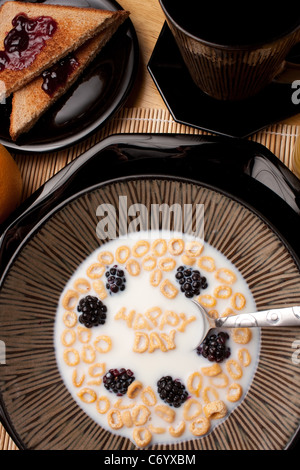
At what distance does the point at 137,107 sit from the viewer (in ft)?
3.89

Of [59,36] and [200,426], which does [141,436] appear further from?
[59,36]

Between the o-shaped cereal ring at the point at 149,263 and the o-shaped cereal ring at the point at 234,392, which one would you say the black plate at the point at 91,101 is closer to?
the o-shaped cereal ring at the point at 149,263

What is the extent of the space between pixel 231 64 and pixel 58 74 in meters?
0.41

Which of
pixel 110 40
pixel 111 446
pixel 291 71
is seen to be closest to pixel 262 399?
pixel 111 446

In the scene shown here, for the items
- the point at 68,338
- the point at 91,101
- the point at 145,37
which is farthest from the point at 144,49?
the point at 68,338

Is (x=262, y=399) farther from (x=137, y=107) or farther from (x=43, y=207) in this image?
(x=137, y=107)

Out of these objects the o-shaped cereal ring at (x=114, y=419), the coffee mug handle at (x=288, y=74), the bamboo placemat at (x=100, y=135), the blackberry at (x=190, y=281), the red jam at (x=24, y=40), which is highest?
the red jam at (x=24, y=40)

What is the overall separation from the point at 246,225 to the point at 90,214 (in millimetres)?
308

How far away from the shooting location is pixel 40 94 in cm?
116

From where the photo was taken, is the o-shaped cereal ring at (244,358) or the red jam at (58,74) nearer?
the o-shaped cereal ring at (244,358)

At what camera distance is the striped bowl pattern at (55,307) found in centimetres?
96

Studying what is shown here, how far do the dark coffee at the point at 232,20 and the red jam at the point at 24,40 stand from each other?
1.16ft

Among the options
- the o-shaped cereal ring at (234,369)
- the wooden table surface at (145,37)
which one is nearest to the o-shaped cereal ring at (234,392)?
the o-shaped cereal ring at (234,369)

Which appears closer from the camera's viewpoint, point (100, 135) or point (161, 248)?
point (161, 248)
